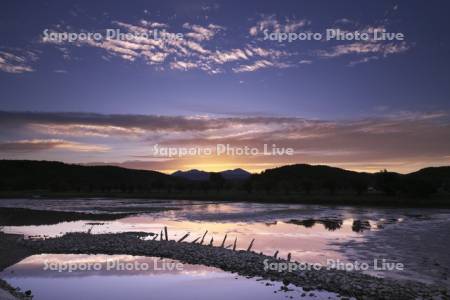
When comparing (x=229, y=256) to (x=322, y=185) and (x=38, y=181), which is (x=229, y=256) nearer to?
(x=322, y=185)

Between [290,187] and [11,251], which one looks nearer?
[11,251]

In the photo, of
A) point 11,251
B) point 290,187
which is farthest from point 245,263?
point 290,187

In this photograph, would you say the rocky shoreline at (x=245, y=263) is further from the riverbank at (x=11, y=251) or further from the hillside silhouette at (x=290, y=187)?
the hillside silhouette at (x=290, y=187)

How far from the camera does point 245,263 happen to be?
1986 centimetres

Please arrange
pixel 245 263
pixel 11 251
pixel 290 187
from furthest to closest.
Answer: pixel 290 187
pixel 11 251
pixel 245 263

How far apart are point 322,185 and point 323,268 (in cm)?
9936

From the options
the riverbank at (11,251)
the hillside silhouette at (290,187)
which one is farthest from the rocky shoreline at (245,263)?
the hillside silhouette at (290,187)

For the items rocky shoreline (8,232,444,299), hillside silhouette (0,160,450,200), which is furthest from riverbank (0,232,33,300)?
hillside silhouette (0,160,450,200)

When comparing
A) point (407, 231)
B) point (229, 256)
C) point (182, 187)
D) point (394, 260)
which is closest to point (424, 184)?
point (407, 231)

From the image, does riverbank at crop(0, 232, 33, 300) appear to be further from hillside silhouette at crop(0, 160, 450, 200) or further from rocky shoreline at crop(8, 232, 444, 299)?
hillside silhouette at crop(0, 160, 450, 200)

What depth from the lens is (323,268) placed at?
61.5 feet

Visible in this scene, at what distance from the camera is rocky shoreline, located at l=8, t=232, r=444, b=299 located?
14906mm

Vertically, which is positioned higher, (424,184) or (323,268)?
(424,184)

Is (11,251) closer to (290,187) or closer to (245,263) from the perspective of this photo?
(245,263)
